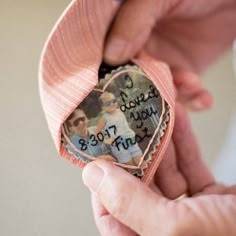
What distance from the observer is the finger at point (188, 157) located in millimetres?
488

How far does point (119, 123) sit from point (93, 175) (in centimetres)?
4

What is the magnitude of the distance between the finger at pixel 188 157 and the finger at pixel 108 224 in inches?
4.9

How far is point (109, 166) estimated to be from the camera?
1.17 feet

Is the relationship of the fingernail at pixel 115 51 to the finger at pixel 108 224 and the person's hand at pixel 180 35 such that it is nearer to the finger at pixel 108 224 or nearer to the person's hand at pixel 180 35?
the person's hand at pixel 180 35

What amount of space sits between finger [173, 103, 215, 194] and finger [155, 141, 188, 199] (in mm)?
11

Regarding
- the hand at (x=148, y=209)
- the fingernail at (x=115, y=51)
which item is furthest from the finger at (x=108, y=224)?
the fingernail at (x=115, y=51)

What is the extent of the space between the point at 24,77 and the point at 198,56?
Answer: 21cm

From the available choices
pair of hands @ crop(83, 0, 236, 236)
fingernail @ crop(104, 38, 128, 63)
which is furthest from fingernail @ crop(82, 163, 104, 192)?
fingernail @ crop(104, 38, 128, 63)

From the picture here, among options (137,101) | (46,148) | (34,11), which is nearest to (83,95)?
(137,101)

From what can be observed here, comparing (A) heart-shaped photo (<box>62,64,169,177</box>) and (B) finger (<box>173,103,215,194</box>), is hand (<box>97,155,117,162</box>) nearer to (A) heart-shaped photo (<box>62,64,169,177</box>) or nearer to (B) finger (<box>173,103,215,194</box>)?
(A) heart-shaped photo (<box>62,64,169,177</box>)

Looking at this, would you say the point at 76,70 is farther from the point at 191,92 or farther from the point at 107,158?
the point at 191,92

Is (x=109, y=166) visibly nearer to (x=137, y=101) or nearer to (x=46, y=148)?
(x=137, y=101)

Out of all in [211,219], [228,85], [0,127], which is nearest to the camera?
[211,219]

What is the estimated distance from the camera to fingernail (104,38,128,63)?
0.41 meters
